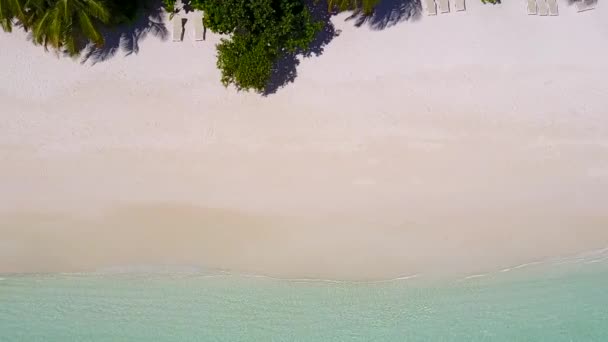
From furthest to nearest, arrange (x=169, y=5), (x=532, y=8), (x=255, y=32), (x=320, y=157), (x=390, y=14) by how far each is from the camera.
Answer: (x=532, y=8)
(x=390, y=14)
(x=320, y=157)
(x=169, y=5)
(x=255, y=32)

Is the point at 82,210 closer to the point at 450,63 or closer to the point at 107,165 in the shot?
the point at 107,165

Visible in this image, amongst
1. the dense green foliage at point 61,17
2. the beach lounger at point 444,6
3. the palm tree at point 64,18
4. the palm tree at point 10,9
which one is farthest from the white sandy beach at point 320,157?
the palm tree at point 10,9

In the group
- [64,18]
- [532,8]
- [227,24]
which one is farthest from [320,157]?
[532,8]

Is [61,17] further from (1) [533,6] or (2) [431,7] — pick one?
(1) [533,6]

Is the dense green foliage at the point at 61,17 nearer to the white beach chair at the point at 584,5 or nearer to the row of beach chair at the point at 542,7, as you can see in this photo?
the row of beach chair at the point at 542,7

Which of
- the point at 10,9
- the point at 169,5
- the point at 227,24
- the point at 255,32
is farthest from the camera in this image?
the point at 169,5
